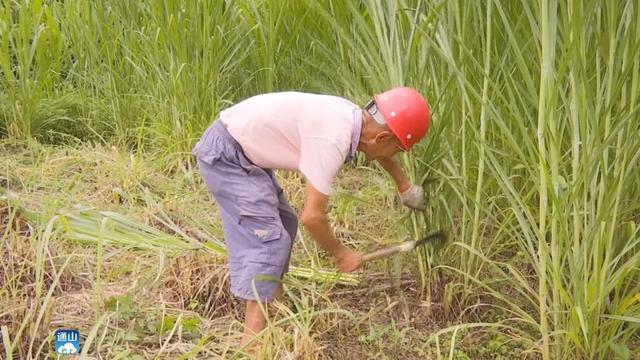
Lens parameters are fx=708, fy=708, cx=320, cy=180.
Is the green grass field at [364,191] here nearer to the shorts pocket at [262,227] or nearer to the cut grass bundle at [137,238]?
the cut grass bundle at [137,238]

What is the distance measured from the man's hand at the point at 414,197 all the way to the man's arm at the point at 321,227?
0.64 feet

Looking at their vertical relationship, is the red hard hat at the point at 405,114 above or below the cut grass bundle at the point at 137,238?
above

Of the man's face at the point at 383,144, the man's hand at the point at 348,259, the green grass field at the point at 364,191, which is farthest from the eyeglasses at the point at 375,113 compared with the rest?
the man's hand at the point at 348,259

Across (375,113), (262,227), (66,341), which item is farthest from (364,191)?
(66,341)

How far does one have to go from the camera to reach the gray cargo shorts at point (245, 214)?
5.97 feet

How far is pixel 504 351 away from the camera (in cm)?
A: 173

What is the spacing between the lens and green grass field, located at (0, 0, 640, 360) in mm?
1435

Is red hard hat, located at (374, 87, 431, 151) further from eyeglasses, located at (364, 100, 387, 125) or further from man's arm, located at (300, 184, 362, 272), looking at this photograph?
man's arm, located at (300, 184, 362, 272)

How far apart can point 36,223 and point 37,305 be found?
0.58 m

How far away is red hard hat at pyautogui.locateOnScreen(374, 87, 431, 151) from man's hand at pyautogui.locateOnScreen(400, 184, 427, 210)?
19 centimetres

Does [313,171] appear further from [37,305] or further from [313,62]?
[313,62]

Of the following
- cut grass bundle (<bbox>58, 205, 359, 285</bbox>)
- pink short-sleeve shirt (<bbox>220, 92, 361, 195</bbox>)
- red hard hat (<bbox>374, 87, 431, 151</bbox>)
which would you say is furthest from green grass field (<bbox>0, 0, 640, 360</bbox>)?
pink short-sleeve shirt (<bbox>220, 92, 361, 195</bbox>)

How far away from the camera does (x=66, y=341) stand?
64.4 inches

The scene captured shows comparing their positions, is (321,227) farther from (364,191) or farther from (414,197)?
(364,191)
